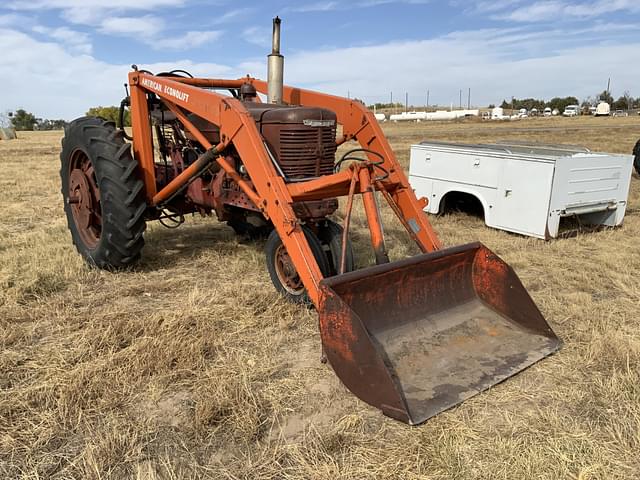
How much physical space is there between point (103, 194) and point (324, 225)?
200 cm

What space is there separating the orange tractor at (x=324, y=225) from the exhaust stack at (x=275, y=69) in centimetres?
1

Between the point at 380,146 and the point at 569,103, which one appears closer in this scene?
the point at 380,146

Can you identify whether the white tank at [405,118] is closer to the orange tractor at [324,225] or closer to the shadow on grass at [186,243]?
the shadow on grass at [186,243]

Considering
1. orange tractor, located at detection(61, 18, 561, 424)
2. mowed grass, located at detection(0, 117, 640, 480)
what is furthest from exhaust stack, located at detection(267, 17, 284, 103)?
mowed grass, located at detection(0, 117, 640, 480)

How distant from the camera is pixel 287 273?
430 centimetres

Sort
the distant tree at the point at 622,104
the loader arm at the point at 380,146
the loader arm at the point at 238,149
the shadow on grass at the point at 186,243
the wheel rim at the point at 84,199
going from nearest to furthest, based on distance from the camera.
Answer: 1. the loader arm at the point at 238,149
2. the loader arm at the point at 380,146
3. the wheel rim at the point at 84,199
4. the shadow on grass at the point at 186,243
5. the distant tree at the point at 622,104

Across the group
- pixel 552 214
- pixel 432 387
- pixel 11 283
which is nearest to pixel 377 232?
pixel 432 387

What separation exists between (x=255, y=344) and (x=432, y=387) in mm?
1264

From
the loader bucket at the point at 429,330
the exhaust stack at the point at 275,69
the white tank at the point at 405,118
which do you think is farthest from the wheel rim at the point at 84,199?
the white tank at the point at 405,118

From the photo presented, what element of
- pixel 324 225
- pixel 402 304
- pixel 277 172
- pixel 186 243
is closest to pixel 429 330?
pixel 402 304

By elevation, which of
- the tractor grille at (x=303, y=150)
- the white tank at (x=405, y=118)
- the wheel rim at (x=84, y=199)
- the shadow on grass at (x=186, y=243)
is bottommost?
the shadow on grass at (x=186, y=243)

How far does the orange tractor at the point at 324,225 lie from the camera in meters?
3.04

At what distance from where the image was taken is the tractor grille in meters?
4.25

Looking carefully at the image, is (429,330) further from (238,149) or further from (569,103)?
(569,103)
